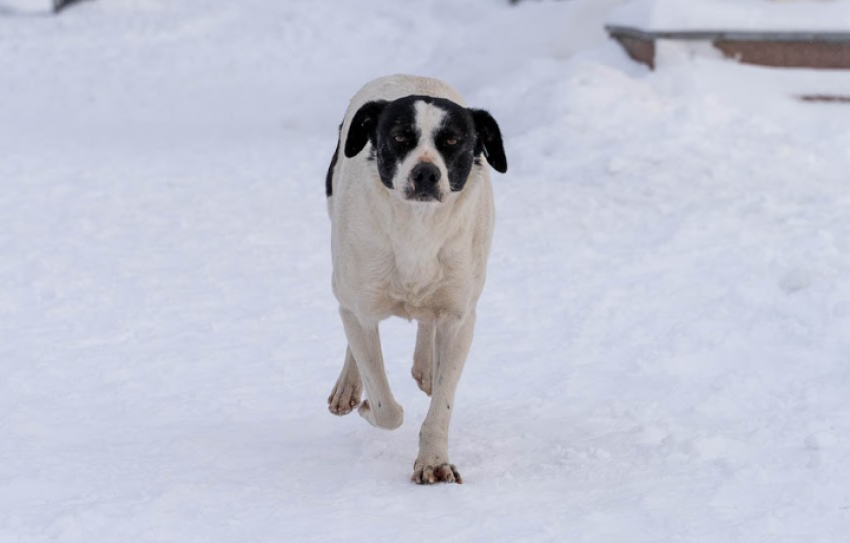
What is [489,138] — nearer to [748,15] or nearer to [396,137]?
[396,137]

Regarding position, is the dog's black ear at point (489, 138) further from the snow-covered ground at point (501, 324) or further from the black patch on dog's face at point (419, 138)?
the snow-covered ground at point (501, 324)

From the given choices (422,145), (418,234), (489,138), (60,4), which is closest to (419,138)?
(422,145)

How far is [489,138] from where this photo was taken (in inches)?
189

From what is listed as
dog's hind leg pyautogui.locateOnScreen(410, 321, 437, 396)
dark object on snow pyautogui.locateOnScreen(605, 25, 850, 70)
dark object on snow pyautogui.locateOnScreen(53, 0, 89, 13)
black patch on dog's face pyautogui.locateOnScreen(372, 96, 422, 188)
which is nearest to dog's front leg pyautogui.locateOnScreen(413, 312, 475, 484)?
dog's hind leg pyautogui.locateOnScreen(410, 321, 437, 396)

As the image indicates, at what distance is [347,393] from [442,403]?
2.45ft

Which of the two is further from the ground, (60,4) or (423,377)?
(423,377)

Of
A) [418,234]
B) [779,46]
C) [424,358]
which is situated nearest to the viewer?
[418,234]

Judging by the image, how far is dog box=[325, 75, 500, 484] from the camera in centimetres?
443

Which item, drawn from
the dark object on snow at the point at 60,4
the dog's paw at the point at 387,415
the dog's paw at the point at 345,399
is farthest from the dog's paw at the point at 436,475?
the dark object on snow at the point at 60,4

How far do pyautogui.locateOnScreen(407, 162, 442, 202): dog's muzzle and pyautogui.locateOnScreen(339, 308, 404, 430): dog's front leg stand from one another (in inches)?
27.4

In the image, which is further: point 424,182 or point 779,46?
point 779,46

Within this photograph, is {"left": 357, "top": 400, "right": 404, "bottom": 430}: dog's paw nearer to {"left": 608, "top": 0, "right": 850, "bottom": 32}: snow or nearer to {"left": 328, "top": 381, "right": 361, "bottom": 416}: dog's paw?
{"left": 328, "top": 381, "right": 361, "bottom": 416}: dog's paw

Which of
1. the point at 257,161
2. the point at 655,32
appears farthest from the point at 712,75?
the point at 257,161

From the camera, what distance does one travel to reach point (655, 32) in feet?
38.0
